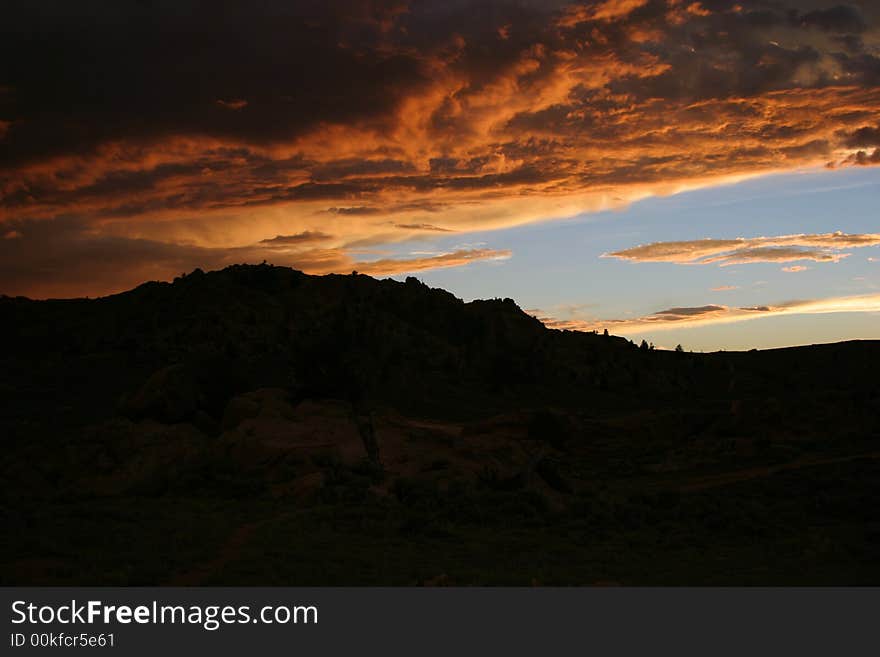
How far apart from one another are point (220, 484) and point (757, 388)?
6749 centimetres

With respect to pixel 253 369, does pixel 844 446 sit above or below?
below

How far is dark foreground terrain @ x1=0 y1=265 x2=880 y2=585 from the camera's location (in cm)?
1673

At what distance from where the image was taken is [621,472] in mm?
36562

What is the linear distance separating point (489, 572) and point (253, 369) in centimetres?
5908

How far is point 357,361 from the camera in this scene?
36.9 meters

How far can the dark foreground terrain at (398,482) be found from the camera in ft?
54.9

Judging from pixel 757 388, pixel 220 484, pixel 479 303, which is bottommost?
pixel 220 484

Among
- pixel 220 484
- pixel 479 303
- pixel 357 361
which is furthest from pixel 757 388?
pixel 220 484

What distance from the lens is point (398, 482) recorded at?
27.0 meters

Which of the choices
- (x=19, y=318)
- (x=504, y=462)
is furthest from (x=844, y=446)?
(x=19, y=318)
